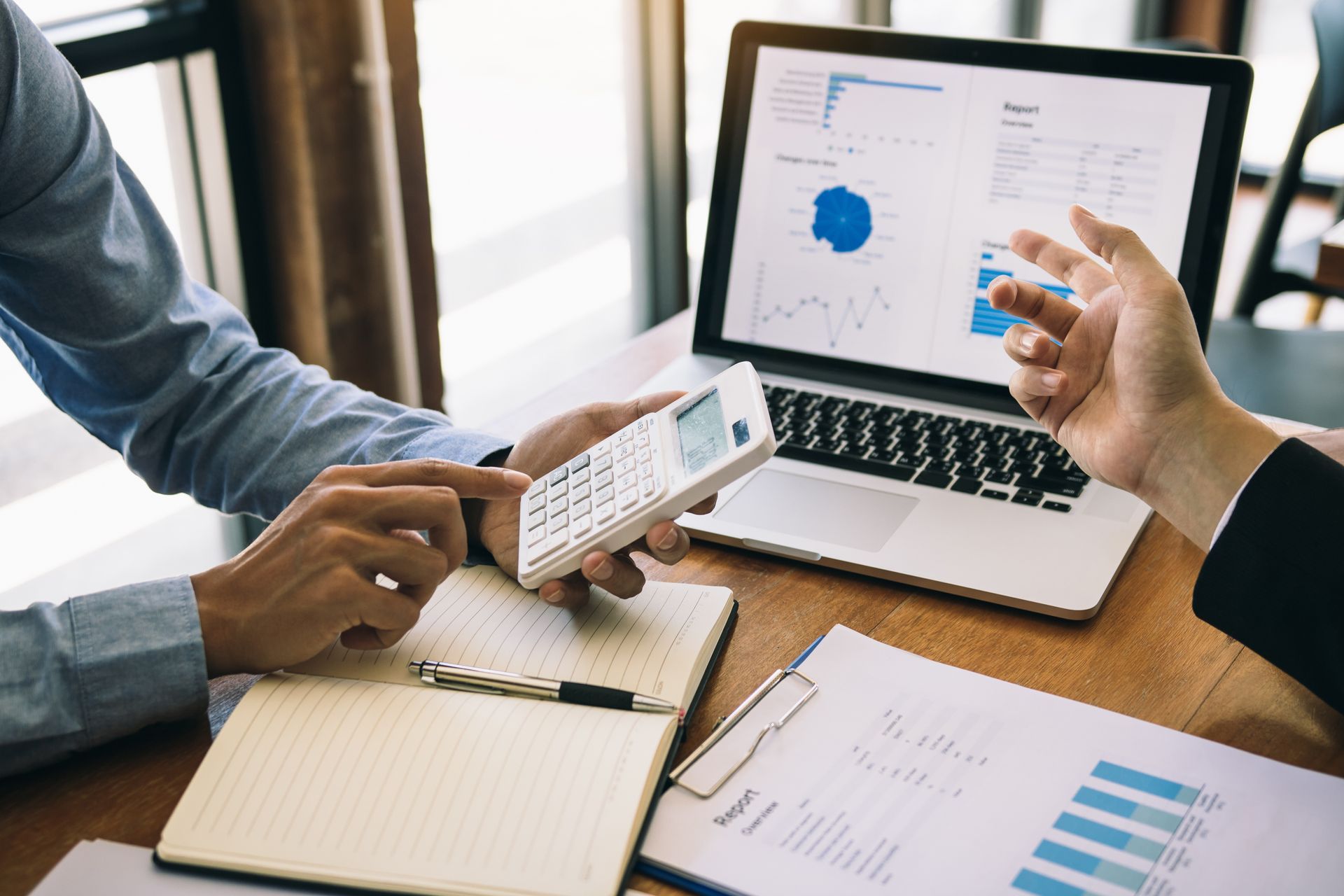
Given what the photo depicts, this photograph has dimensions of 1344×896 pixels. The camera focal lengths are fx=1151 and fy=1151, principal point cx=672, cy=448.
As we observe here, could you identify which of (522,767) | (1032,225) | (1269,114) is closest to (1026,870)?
(522,767)

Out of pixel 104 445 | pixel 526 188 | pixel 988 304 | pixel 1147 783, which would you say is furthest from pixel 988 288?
pixel 526 188

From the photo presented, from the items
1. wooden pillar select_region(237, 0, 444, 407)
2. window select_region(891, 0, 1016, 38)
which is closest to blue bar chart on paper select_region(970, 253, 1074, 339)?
wooden pillar select_region(237, 0, 444, 407)

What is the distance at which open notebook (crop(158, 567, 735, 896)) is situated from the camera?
561 millimetres

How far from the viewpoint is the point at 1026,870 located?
22.1 inches

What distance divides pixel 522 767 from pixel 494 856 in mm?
55

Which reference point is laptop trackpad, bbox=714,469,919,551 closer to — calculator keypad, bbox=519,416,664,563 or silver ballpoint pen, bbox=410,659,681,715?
calculator keypad, bbox=519,416,664,563

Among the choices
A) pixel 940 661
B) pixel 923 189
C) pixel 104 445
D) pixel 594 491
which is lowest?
pixel 104 445

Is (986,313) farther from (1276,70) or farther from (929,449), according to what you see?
(1276,70)

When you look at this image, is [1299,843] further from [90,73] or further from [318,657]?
[90,73]

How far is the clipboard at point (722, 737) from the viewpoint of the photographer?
22.5 inches

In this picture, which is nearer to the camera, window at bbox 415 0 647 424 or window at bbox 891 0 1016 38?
window at bbox 415 0 647 424

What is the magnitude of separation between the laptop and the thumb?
191 millimetres

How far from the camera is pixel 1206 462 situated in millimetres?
750

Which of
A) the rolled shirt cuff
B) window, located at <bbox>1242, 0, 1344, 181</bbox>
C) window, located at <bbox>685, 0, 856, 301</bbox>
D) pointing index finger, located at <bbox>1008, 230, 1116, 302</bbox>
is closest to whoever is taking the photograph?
the rolled shirt cuff
